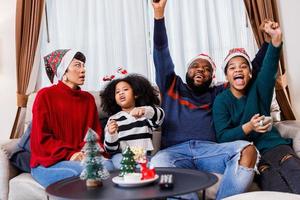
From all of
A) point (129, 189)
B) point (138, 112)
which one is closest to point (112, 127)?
point (138, 112)

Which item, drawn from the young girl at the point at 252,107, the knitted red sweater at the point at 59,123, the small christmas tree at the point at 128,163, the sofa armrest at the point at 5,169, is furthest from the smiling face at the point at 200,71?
the sofa armrest at the point at 5,169

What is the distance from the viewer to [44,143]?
7.28 feet

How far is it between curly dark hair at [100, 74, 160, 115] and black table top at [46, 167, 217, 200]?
0.85 meters

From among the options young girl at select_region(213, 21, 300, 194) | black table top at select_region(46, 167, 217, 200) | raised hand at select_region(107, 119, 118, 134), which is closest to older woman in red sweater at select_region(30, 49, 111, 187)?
raised hand at select_region(107, 119, 118, 134)

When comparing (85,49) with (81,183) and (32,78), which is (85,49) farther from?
(81,183)

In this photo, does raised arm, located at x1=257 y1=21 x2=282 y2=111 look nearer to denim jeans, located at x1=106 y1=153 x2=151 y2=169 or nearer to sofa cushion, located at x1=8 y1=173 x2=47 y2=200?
denim jeans, located at x1=106 y1=153 x2=151 y2=169

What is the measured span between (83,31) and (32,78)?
2.05 ft

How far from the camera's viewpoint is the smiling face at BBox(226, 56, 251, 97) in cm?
240

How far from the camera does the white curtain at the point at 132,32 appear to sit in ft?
11.1

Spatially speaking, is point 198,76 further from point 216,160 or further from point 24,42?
point 24,42

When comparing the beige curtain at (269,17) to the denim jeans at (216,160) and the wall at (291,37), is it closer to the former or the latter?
the wall at (291,37)

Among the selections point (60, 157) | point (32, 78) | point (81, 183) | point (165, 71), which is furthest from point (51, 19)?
point (81, 183)

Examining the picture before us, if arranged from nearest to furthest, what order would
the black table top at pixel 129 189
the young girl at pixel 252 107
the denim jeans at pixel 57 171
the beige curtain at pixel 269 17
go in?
the black table top at pixel 129 189
the denim jeans at pixel 57 171
the young girl at pixel 252 107
the beige curtain at pixel 269 17

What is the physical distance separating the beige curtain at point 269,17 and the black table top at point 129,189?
1.74m
